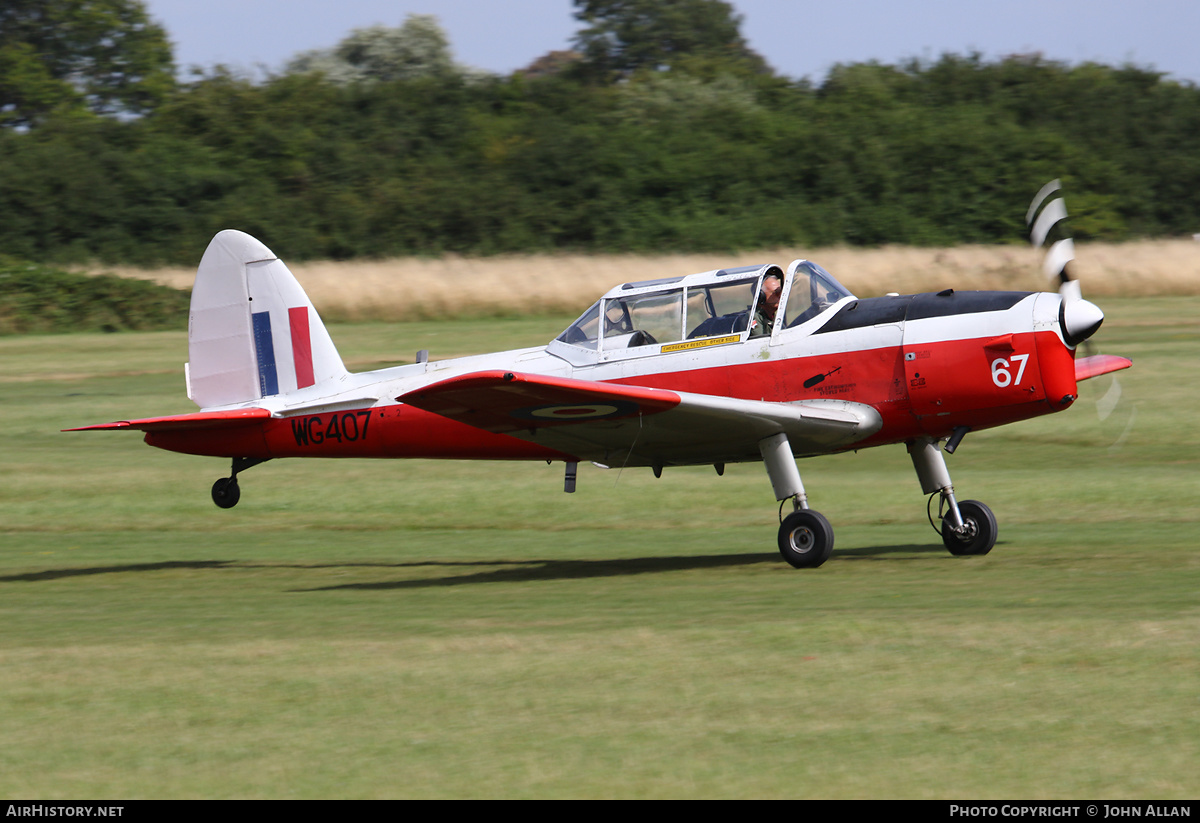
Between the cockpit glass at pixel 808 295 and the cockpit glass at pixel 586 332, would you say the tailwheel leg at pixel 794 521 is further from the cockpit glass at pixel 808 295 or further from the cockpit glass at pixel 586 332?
the cockpit glass at pixel 586 332

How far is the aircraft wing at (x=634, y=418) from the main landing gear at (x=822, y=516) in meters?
0.25

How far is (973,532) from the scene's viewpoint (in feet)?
34.2

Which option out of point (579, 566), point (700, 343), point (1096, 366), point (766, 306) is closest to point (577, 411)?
point (700, 343)

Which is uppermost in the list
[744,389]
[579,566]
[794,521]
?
[744,389]

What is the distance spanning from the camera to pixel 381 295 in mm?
31984

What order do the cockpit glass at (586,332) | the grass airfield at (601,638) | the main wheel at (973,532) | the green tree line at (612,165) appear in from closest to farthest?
the grass airfield at (601,638) < the main wheel at (973,532) < the cockpit glass at (586,332) < the green tree line at (612,165)

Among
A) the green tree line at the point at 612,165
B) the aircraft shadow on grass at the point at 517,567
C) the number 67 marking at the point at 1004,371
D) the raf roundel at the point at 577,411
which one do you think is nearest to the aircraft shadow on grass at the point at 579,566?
the aircraft shadow on grass at the point at 517,567

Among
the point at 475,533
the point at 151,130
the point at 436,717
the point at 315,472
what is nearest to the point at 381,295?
the point at 315,472

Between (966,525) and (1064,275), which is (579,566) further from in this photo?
(1064,275)

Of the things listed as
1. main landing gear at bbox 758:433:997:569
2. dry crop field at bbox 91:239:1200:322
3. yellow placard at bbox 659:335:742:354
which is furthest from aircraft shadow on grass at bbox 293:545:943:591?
dry crop field at bbox 91:239:1200:322

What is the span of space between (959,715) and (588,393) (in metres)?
4.40

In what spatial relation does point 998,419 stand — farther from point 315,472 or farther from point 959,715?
point 315,472

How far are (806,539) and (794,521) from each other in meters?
0.16

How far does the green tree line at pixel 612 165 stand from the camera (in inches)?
1655
